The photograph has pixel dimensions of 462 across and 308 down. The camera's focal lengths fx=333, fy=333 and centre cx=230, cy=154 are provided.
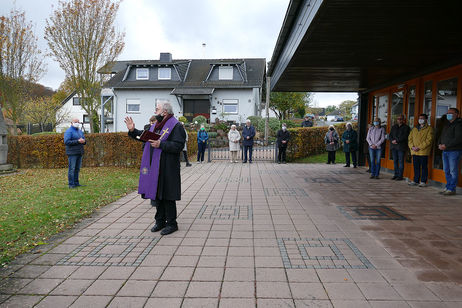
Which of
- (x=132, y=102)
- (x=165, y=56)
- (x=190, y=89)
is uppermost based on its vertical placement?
(x=165, y=56)

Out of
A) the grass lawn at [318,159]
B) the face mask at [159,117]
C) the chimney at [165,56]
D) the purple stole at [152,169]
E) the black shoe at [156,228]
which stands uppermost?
the chimney at [165,56]

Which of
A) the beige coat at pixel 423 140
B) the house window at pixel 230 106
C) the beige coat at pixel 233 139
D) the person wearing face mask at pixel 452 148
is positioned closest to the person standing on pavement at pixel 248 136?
the beige coat at pixel 233 139

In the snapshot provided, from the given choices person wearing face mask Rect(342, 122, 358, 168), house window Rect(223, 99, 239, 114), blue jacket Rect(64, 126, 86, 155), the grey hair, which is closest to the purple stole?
the grey hair

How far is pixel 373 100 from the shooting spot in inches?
513

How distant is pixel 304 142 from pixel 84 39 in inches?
528

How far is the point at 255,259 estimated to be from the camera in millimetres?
3906

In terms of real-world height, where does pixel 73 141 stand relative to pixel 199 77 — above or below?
below

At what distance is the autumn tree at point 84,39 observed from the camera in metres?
18.3

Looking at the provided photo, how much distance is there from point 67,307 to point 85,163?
11976mm

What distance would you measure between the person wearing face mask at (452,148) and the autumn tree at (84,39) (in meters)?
17.5

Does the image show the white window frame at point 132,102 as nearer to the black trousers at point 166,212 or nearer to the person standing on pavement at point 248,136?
the person standing on pavement at point 248,136

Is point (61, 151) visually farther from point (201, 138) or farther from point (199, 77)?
point (199, 77)

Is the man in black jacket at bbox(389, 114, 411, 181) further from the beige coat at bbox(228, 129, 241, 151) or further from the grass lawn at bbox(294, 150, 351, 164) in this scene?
the beige coat at bbox(228, 129, 241, 151)

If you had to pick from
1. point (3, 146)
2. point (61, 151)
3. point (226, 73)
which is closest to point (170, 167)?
point (3, 146)
